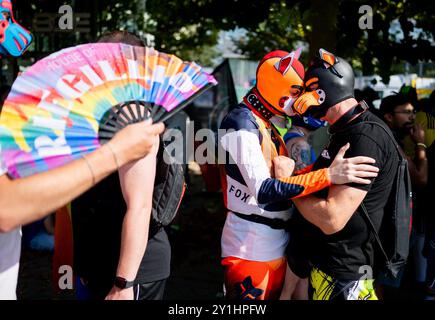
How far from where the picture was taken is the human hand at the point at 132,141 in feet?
5.08

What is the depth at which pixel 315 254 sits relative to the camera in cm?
255

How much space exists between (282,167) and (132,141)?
1103 millimetres

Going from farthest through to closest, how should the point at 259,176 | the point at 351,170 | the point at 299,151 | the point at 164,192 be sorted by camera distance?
the point at 299,151 → the point at 259,176 → the point at 351,170 → the point at 164,192

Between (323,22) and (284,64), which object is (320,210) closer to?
(284,64)

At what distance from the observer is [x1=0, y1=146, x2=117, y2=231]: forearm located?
1421 millimetres

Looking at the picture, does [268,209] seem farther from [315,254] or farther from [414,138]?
[414,138]

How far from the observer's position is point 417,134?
3.99 meters

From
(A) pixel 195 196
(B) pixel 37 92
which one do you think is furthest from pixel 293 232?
(A) pixel 195 196

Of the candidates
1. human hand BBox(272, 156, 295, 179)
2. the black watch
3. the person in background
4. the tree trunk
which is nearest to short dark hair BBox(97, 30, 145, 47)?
human hand BBox(272, 156, 295, 179)

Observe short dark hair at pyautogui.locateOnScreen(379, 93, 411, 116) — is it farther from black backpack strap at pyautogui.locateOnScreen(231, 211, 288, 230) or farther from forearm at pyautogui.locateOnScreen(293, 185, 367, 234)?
forearm at pyautogui.locateOnScreen(293, 185, 367, 234)

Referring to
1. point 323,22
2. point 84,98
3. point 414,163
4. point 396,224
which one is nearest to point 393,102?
point 414,163

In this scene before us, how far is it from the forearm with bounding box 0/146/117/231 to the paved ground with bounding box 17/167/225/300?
7.80 feet

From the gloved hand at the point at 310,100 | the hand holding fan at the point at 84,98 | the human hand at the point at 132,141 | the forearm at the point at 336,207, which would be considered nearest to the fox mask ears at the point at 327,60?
the gloved hand at the point at 310,100
